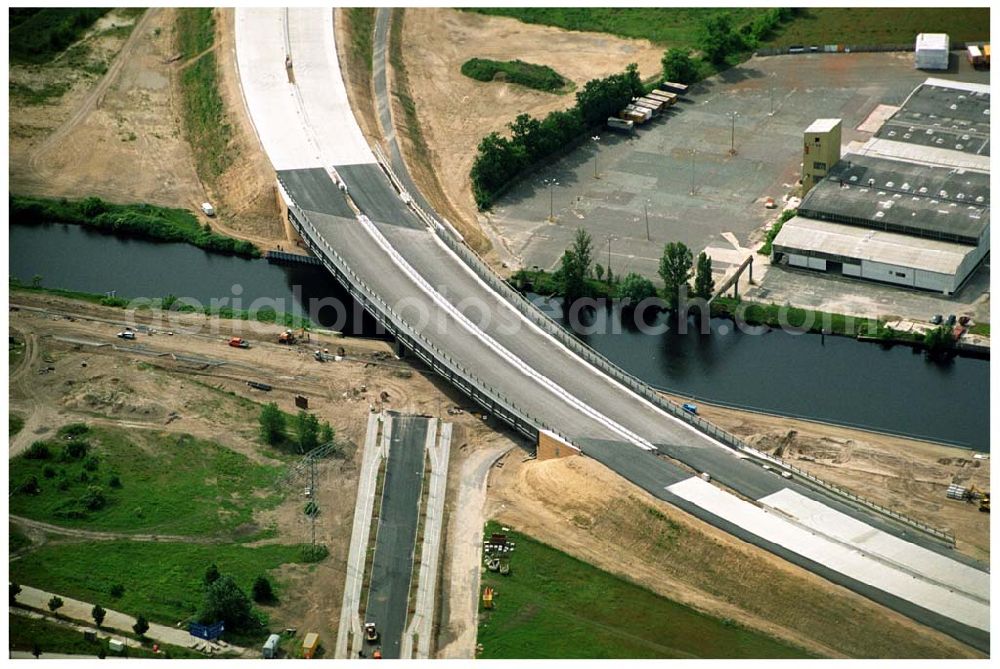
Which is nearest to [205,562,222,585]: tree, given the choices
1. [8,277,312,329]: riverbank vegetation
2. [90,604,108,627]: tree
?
[90,604,108,627]: tree

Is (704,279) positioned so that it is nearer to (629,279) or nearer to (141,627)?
(629,279)

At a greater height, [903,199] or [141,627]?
[903,199]

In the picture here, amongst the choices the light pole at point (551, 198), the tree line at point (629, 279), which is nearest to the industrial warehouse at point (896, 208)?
the tree line at point (629, 279)

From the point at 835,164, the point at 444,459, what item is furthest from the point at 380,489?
the point at 835,164

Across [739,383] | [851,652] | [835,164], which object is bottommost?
[851,652]

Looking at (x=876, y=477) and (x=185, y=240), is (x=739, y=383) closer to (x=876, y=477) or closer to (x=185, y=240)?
(x=876, y=477)

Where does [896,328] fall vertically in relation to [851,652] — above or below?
above

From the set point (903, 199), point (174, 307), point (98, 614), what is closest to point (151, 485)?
point (98, 614)
